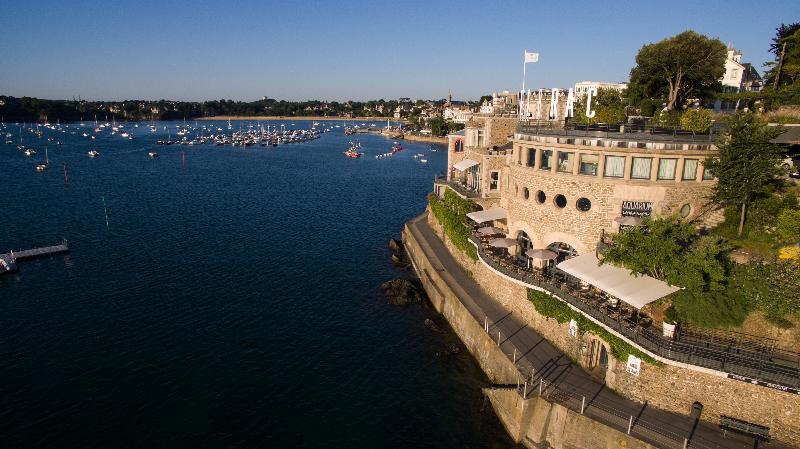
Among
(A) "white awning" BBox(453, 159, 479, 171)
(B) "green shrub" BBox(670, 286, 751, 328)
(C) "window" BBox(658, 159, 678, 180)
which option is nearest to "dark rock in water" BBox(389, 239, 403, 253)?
(A) "white awning" BBox(453, 159, 479, 171)

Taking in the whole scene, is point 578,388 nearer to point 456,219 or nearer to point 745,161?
point 745,161

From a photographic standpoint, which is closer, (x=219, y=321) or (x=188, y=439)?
(x=188, y=439)

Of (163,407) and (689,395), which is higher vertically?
(689,395)

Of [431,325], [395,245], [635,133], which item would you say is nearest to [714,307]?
[635,133]

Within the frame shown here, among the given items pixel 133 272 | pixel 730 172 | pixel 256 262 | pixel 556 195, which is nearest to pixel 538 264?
pixel 556 195

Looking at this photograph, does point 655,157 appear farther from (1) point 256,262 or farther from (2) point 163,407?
(1) point 256,262
